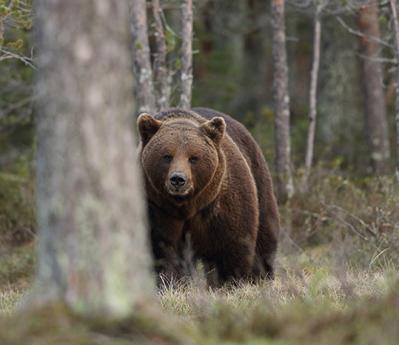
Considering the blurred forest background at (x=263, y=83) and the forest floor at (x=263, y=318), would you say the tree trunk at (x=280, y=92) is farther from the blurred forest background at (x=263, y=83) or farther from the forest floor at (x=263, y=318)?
the forest floor at (x=263, y=318)

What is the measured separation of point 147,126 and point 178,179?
34.4 inches

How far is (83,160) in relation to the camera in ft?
14.6

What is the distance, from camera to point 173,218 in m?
9.46

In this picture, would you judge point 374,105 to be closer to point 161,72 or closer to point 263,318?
point 161,72

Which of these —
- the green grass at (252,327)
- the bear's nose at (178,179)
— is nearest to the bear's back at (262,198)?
the bear's nose at (178,179)

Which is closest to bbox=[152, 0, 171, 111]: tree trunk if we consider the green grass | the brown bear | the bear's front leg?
the brown bear

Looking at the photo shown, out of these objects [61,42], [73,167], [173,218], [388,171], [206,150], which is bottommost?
[388,171]

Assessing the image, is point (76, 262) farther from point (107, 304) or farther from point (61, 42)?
point (61, 42)

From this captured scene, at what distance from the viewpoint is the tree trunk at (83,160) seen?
4.44 m

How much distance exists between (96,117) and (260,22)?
20.9m

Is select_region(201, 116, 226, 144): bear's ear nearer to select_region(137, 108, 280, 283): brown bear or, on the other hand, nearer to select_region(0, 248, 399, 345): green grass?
select_region(137, 108, 280, 283): brown bear

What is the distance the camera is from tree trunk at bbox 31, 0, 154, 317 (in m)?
4.44

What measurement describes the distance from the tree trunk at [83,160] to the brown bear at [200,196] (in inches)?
176

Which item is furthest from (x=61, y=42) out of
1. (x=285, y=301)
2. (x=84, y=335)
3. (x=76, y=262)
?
(x=285, y=301)
